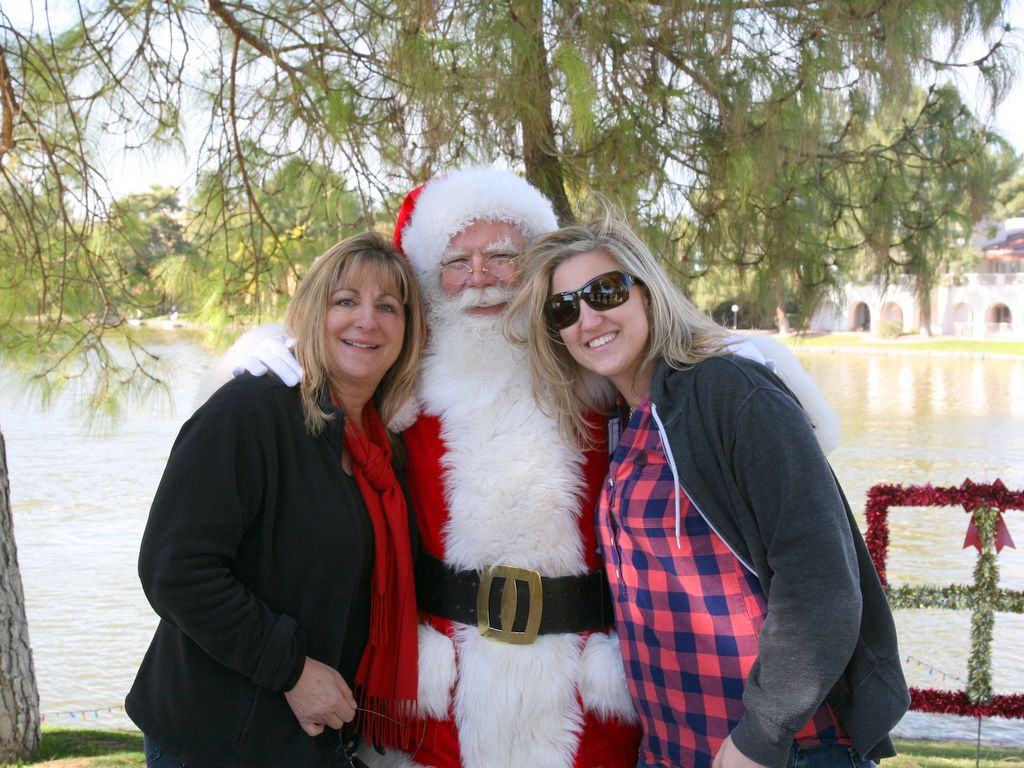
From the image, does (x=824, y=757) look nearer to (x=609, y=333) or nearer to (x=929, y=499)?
(x=609, y=333)

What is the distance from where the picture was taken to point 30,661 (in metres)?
3.84

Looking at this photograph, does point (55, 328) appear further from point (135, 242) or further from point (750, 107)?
point (750, 107)

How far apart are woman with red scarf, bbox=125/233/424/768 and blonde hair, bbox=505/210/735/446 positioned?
0.32 m

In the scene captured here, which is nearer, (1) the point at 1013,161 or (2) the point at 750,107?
(2) the point at 750,107

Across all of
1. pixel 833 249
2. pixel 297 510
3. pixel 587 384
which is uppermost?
pixel 833 249

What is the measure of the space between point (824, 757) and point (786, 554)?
0.41 m

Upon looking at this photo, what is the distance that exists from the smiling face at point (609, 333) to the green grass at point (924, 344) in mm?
26690

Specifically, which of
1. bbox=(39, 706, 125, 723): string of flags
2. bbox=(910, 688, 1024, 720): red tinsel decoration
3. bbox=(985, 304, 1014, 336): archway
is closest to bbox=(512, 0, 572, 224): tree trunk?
bbox=(910, 688, 1024, 720): red tinsel decoration

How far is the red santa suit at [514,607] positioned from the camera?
1.99 meters

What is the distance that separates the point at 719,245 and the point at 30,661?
3400 mm

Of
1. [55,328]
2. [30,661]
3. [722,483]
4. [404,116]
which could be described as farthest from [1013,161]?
[30,661]

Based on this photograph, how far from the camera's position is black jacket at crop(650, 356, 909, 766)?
4.92 ft

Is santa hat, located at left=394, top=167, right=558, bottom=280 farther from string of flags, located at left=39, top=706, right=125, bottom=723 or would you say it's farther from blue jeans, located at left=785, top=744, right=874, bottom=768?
string of flags, located at left=39, top=706, right=125, bottom=723

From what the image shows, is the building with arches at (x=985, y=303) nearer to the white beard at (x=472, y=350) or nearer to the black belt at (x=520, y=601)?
the white beard at (x=472, y=350)
